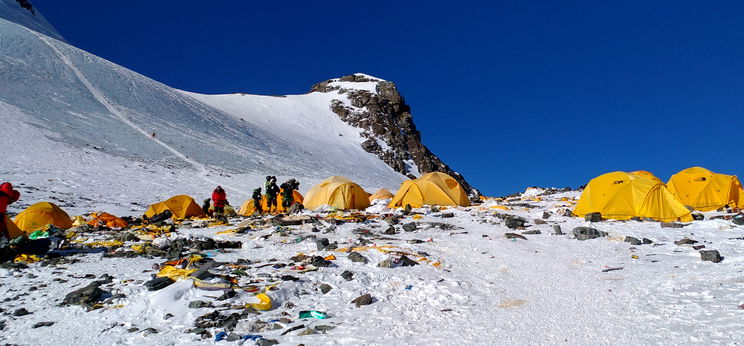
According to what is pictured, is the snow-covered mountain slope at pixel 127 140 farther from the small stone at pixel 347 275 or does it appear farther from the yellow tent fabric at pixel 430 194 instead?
the small stone at pixel 347 275

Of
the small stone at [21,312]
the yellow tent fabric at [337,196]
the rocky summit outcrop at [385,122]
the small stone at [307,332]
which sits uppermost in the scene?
the rocky summit outcrop at [385,122]

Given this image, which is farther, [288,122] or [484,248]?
[288,122]

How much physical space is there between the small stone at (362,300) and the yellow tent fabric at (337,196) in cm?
1401

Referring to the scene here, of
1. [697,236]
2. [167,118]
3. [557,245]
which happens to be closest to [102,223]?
[557,245]

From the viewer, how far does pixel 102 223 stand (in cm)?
1574

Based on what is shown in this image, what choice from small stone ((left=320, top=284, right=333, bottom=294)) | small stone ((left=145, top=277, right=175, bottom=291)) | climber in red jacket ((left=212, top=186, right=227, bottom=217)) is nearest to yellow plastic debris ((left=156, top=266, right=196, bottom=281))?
small stone ((left=145, top=277, right=175, bottom=291))

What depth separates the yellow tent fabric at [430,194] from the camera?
20.6 metres

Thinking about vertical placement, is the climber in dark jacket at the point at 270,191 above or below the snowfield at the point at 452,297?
above

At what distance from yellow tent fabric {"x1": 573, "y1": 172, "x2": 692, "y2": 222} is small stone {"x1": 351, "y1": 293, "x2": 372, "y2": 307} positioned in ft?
36.6

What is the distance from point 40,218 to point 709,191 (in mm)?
24048

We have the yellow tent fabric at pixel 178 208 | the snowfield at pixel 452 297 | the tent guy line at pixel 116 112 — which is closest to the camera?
the snowfield at pixel 452 297

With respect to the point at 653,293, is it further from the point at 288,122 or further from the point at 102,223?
the point at 288,122

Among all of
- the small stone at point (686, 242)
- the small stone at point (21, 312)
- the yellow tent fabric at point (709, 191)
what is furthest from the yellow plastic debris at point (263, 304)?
the yellow tent fabric at point (709, 191)

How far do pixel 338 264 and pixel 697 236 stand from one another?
9.19 metres
